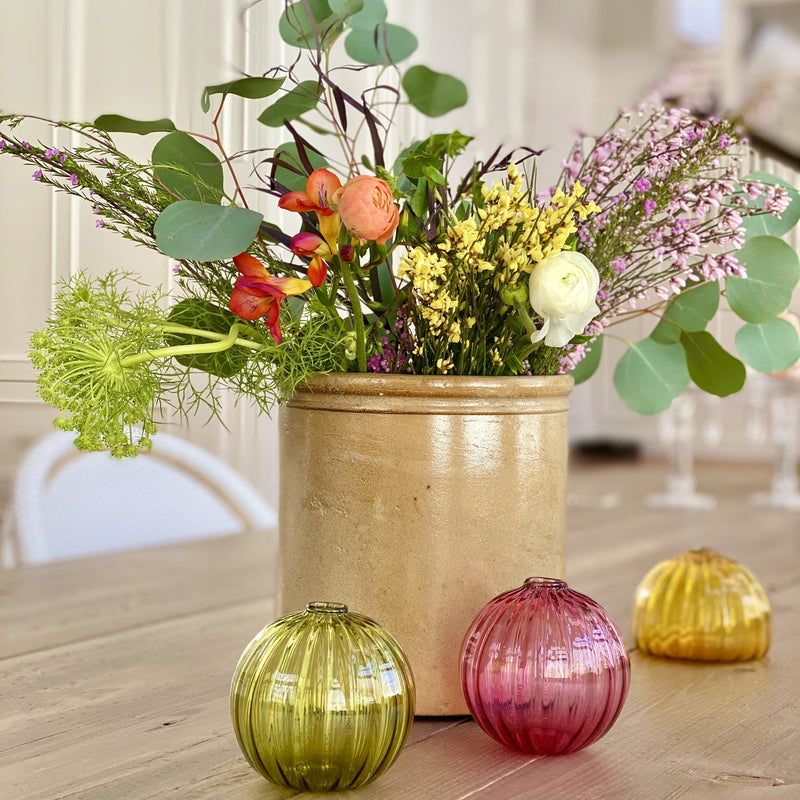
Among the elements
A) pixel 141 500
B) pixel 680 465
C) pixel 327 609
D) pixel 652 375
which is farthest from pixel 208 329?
pixel 680 465

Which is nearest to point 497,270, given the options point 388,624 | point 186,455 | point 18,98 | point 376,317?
point 376,317

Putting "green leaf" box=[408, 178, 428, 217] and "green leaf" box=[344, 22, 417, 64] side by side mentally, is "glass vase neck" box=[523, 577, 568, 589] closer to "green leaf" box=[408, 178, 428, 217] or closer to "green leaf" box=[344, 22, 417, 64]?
"green leaf" box=[408, 178, 428, 217]

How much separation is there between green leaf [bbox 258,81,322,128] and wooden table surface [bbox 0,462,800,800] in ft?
1.12

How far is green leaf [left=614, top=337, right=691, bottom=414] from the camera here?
73 cm

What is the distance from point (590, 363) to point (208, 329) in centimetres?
27

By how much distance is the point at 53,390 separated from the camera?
1.77ft

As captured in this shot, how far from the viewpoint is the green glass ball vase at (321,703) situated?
491 mm

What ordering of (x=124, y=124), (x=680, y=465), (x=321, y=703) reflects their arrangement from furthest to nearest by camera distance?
1. (x=680, y=465)
2. (x=124, y=124)
3. (x=321, y=703)

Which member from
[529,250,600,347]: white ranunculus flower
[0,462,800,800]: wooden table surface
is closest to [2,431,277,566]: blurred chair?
[0,462,800,800]: wooden table surface

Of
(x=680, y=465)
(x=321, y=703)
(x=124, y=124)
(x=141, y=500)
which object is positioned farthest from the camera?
(x=680, y=465)

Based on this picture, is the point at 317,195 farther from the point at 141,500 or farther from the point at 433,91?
the point at 141,500

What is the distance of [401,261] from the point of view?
0.58m

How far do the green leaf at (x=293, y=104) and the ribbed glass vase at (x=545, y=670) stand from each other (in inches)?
11.8

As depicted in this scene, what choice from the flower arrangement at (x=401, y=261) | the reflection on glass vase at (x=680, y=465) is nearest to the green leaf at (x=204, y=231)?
the flower arrangement at (x=401, y=261)
